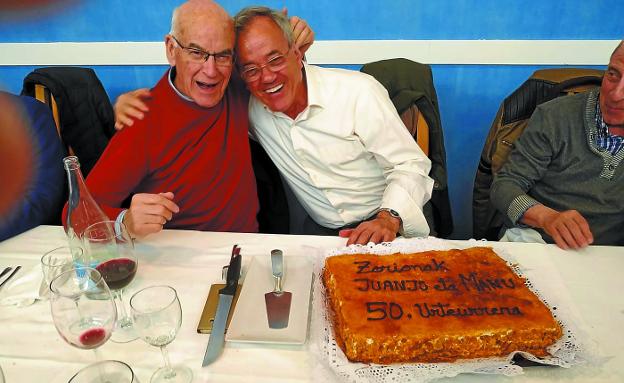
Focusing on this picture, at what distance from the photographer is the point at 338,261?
1005 mm

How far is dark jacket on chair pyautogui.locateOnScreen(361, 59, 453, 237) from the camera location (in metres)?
1.73

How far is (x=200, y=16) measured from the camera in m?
1.38

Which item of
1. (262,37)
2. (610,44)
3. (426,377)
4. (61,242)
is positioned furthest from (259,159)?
(610,44)

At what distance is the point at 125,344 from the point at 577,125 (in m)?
1.60

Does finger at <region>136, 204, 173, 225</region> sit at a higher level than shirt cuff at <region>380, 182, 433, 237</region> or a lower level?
higher

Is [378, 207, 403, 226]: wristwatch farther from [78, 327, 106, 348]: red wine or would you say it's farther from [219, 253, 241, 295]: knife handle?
[78, 327, 106, 348]: red wine

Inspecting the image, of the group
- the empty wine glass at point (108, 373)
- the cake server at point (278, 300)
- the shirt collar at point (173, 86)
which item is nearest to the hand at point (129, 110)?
the shirt collar at point (173, 86)

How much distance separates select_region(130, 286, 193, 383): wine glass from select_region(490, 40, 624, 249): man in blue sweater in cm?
114

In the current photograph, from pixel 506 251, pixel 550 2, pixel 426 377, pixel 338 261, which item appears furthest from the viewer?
pixel 550 2

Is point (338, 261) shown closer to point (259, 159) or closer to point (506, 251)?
point (506, 251)

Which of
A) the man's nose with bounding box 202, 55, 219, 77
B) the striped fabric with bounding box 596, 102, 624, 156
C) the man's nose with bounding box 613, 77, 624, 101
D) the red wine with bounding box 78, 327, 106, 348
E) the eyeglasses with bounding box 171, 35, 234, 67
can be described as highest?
the eyeglasses with bounding box 171, 35, 234, 67

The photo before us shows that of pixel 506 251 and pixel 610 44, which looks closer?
pixel 506 251

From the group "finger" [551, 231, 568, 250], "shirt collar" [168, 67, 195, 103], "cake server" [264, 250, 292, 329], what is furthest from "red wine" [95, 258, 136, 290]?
"finger" [551, 231, 568, 250]

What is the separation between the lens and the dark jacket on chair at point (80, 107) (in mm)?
1883
